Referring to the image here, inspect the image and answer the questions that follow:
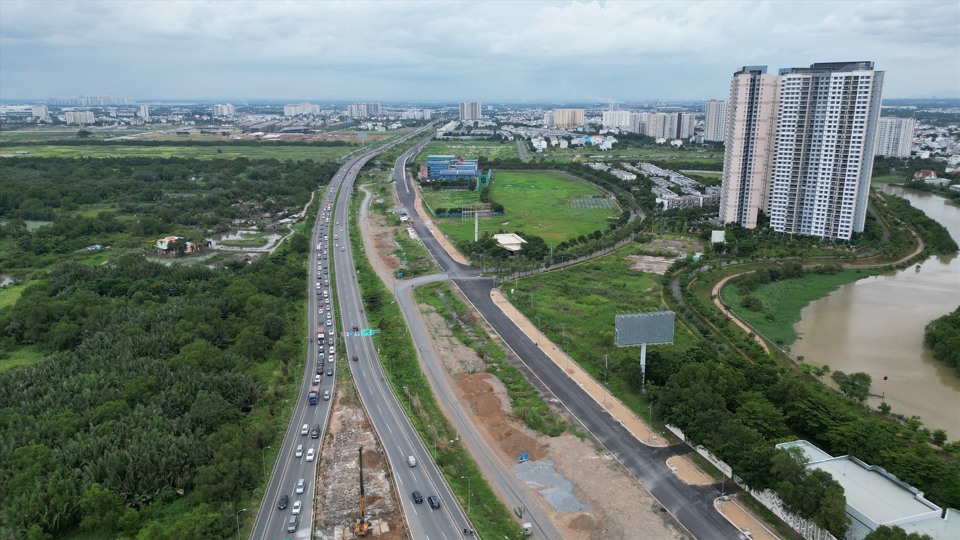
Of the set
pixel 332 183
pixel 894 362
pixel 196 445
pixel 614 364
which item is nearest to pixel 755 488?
pixel 614 364

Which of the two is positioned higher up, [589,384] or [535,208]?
[535,208]

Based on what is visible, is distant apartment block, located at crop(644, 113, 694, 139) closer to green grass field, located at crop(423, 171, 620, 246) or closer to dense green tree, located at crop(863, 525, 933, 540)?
green grass field, located at crop(423, 171, 620, 246)

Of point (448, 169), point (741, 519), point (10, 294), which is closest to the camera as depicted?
point (741, 519)

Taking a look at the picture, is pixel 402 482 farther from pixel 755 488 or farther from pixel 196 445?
pixel 755 488

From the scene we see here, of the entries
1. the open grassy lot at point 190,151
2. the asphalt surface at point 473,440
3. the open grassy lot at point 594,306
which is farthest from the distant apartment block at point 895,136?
the asphalt surface at point 473,440

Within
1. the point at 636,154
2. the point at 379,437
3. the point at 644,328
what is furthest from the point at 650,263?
the point at 636,154

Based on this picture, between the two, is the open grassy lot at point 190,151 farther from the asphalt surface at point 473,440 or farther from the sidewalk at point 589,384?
the sidewalk at point 589,384

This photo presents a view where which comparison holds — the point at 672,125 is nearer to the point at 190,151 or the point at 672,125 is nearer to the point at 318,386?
the point at 190,151
